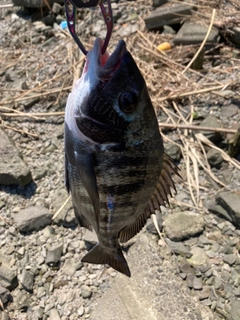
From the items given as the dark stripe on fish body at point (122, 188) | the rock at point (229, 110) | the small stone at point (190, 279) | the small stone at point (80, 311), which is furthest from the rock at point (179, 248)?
the dark stripe on fish body at point (122, 188)

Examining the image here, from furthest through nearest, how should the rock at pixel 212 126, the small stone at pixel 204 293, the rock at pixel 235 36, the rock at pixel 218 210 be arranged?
the rock at pixel 235 36 → the rock at pixel 212 126 → the rock at pixel 218 210 → the small stone at pixel 204 293

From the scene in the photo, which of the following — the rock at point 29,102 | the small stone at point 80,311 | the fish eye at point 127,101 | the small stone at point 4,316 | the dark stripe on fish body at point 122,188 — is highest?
the fish eye at point 127,101

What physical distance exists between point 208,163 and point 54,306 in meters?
1.89

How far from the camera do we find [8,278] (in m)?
3.32

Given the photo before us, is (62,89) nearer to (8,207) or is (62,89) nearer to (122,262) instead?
(8,207)

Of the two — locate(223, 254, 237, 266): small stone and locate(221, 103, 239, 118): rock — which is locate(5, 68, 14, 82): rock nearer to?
locate(221, 103, 239, 118): rock

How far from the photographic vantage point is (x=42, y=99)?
196 inches

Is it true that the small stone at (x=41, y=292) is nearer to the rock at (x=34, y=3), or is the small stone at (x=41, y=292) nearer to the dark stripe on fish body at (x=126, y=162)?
the dark stripe on fish body at (x=126, y=162)

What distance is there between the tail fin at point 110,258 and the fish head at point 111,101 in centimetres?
62

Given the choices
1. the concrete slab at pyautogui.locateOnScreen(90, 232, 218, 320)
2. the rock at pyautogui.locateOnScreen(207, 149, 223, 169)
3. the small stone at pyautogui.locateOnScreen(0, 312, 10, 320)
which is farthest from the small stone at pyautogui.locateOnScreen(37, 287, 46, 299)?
the rock at pyautogui.locateOnScreen(207, 149, 223, 169)

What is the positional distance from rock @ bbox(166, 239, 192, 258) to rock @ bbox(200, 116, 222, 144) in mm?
1196

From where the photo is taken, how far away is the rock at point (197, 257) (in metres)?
3.33

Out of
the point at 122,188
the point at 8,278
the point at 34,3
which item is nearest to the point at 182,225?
the point at 8,278

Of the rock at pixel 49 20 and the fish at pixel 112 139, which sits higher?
the fish at pixel 112 139
